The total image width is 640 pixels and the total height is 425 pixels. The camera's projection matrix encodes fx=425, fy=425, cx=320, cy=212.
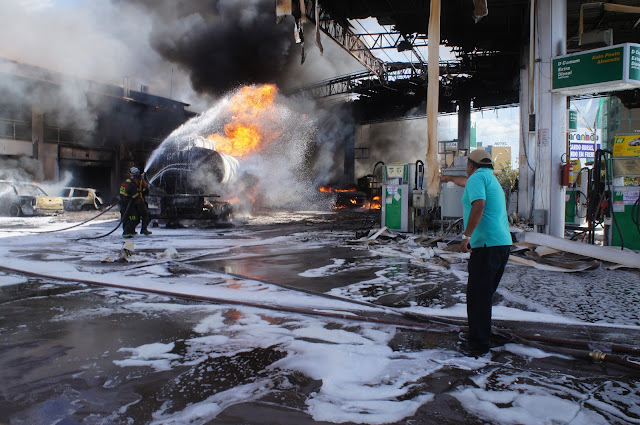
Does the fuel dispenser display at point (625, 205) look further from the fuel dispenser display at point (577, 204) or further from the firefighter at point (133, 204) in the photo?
the firefighter at point (133, 204)

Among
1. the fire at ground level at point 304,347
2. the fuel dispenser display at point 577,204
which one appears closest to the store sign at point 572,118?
the fuel dispenser display at point 577,204

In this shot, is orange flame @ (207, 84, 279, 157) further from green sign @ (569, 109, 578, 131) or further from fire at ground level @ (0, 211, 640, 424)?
fire at ground level @ (0, 211, 640, 424)

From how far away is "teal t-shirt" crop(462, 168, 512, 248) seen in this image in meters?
3.42

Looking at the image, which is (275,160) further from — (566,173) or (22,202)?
(566,173)

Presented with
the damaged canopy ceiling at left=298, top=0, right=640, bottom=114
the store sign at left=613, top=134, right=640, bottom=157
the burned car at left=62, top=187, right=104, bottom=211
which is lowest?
the burned car at left=62, top=187, right=104, bottom=211

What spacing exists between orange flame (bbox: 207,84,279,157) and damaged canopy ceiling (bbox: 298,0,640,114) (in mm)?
5825

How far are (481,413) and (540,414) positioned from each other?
1.10 feet

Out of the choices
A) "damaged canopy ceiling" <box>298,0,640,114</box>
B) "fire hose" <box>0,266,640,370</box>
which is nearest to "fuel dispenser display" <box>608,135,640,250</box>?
"damaged canopy ceiling" <box>298,0,640,114</box>

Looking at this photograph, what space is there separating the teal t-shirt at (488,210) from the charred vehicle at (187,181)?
1130 centimetres

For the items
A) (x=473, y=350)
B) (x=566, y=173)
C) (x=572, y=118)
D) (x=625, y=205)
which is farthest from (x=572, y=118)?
(x=473, y=350)

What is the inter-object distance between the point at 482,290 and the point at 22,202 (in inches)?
772

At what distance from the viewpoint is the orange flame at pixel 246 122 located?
22.0m

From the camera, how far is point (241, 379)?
280 centimetres

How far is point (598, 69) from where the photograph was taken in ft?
29.3
